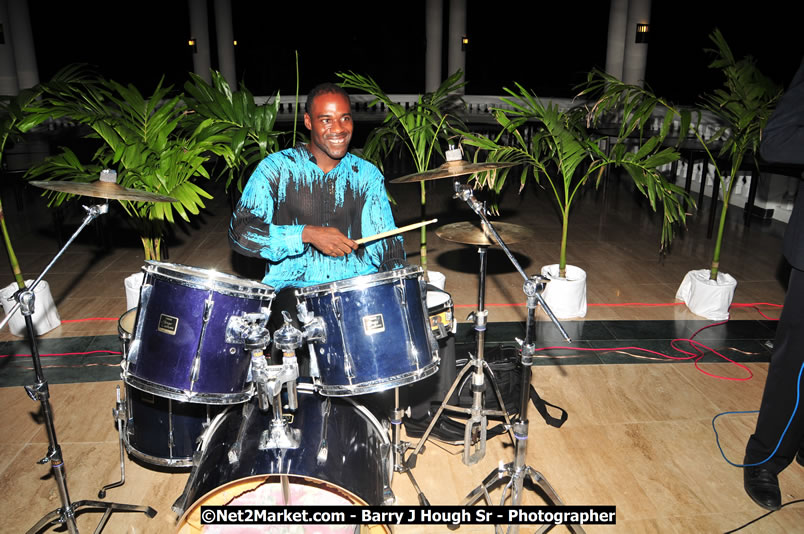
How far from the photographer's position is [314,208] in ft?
9.06

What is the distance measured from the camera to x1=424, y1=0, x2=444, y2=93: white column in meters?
11.5

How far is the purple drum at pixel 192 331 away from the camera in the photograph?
2086mm

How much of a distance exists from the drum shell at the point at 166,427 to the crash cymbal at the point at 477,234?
1.25 metres

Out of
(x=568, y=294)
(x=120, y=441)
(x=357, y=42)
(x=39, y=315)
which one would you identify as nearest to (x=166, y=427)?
(x=120, y=441)

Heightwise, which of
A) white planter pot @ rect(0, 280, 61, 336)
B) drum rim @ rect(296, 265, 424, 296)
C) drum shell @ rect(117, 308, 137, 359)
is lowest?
white planter pot @ rect(0, 280, 61, 336)

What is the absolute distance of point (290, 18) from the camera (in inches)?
689

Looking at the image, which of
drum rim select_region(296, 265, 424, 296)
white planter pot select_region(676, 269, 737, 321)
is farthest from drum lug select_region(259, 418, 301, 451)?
white planter pot select_region(676, 269, 737, 321)

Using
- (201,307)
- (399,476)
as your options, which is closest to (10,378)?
(201,307)

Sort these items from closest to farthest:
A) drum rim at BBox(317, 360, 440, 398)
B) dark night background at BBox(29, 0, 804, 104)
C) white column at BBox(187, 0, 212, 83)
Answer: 1. drum rim at BBox(317, 360, 440, 398)
2. white column at BBox(187, 0, 212, 83)
3. dark night background at BBox(29, 0, 804, 104)

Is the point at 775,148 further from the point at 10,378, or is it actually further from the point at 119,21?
the point at 119,21

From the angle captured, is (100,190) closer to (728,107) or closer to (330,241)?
(330,241)

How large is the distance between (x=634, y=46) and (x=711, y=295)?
25.2 feet

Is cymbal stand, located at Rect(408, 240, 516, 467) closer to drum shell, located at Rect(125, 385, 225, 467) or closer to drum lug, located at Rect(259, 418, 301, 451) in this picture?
drum lug, located at Rect(259, 418, 301, 451)

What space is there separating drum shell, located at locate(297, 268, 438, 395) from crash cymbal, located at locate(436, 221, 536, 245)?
0.44m
